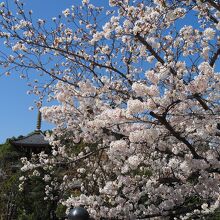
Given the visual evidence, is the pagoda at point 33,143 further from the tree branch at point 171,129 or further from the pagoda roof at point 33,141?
the tree branch at point 171,129

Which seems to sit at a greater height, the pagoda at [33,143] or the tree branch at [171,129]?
the pagoda at [33,143]

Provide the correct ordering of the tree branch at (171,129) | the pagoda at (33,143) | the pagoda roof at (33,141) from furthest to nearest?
the pagoda roof at (33,141) → the pagoda at (33,143) → the tree branch at (171,129)

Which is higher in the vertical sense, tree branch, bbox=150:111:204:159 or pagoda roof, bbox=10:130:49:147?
pagoda roof, bbox=10:130:49:147

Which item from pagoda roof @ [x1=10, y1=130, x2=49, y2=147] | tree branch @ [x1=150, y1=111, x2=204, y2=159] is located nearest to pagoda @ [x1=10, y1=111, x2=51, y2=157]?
pagoda roof @ [x1=10, y1=130, x2=49, y2=147]

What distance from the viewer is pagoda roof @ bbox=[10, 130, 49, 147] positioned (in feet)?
97.9

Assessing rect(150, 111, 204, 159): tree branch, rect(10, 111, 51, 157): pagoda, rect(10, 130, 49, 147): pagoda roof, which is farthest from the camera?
rect(10, 130, 49, 147): pagoda roof

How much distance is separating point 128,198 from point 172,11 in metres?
3.02

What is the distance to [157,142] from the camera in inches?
230

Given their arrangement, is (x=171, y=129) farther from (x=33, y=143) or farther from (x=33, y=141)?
(x=33, y=141)

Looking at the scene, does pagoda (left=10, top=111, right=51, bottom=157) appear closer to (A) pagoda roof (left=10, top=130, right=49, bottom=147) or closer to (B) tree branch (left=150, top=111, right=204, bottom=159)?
(A) pagoda roof (left=10, top=130, right=49, bottom=147)

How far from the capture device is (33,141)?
101 feet

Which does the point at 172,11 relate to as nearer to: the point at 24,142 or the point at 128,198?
the point at 128,198

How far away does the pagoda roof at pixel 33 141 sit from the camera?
97.9 feet

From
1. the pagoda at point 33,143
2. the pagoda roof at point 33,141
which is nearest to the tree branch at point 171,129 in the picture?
the pagoda at point 33,143
